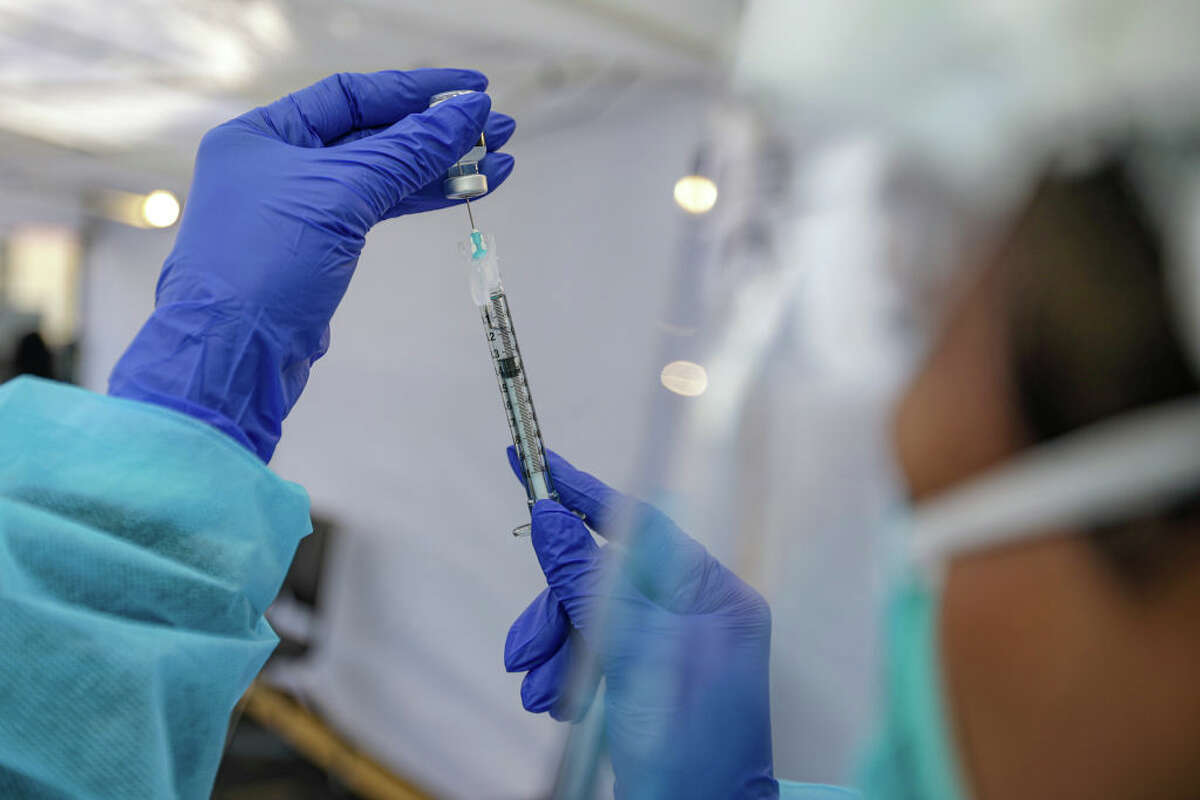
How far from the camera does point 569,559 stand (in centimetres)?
65

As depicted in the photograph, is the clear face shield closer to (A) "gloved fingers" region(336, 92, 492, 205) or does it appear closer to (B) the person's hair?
(B) the person's hair

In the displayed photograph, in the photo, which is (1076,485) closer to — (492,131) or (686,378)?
(686,378)

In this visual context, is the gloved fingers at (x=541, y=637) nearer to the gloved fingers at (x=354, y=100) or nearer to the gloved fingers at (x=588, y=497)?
the gloved fingers at (x=588, y=497)

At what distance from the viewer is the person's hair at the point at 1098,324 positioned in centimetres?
18

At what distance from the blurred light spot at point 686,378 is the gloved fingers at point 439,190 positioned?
2.02ft

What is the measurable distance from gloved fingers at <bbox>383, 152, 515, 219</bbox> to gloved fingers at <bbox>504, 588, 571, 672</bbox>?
0.47 metres

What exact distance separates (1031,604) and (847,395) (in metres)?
0.08

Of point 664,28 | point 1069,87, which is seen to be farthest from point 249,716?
point 1069,87

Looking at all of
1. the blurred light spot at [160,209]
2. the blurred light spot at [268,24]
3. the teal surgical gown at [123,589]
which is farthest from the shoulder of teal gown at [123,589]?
the blurred light spot at [160,209]

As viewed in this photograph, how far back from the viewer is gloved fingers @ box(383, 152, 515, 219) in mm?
865

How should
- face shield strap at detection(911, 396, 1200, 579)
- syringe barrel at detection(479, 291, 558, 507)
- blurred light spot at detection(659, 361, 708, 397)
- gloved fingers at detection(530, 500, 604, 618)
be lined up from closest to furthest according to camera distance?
1. face shield strap at detection(911, 396, 1200, 579)
2. blurred light spot at detection(659, 361, 708, 397)
3. gloved fingers at detection(530, 500, 604, 618)
4. syringe barrel at detection(479, 291, 558, 507)

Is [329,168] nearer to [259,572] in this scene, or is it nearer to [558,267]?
[259,572]

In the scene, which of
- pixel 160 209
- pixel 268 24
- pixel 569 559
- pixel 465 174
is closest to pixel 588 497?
pixel 569 559

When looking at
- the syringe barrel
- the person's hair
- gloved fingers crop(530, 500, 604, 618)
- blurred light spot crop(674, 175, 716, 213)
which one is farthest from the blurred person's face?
the syringe barrel
